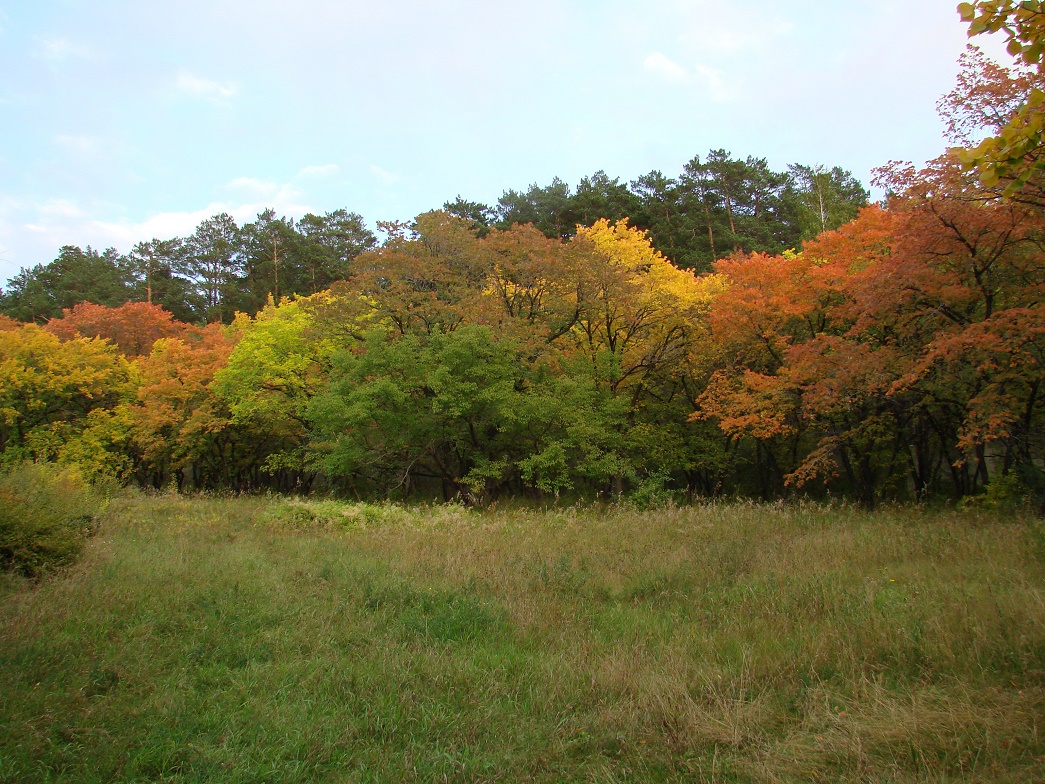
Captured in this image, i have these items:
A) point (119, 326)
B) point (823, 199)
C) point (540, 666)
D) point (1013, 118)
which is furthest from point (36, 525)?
point (823, 199)


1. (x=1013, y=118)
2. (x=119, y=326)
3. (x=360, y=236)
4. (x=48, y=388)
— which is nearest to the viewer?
(x=1013, y=118)

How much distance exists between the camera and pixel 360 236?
46125mm

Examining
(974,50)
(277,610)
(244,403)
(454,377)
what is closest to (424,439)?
(454,377)

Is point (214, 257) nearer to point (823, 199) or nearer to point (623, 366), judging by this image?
point (623, 366)

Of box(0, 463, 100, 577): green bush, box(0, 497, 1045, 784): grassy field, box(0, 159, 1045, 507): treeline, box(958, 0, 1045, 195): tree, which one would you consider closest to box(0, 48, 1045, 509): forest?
box(0, 159, 1045, 507): treeline

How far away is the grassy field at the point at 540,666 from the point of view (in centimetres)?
391

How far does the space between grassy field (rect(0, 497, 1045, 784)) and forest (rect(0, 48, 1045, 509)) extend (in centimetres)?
601

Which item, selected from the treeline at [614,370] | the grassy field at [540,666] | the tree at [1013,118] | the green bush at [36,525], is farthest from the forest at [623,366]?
the green bush at [36,525]

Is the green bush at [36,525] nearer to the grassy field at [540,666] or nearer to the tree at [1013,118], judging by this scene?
the grassy field at [540,666]

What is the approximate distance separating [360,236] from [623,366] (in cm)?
2979

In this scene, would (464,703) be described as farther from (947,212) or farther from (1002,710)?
(947,212)

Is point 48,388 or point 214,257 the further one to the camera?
point 214,257

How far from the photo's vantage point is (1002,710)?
13.4ft

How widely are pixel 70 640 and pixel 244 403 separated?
21.0 m
